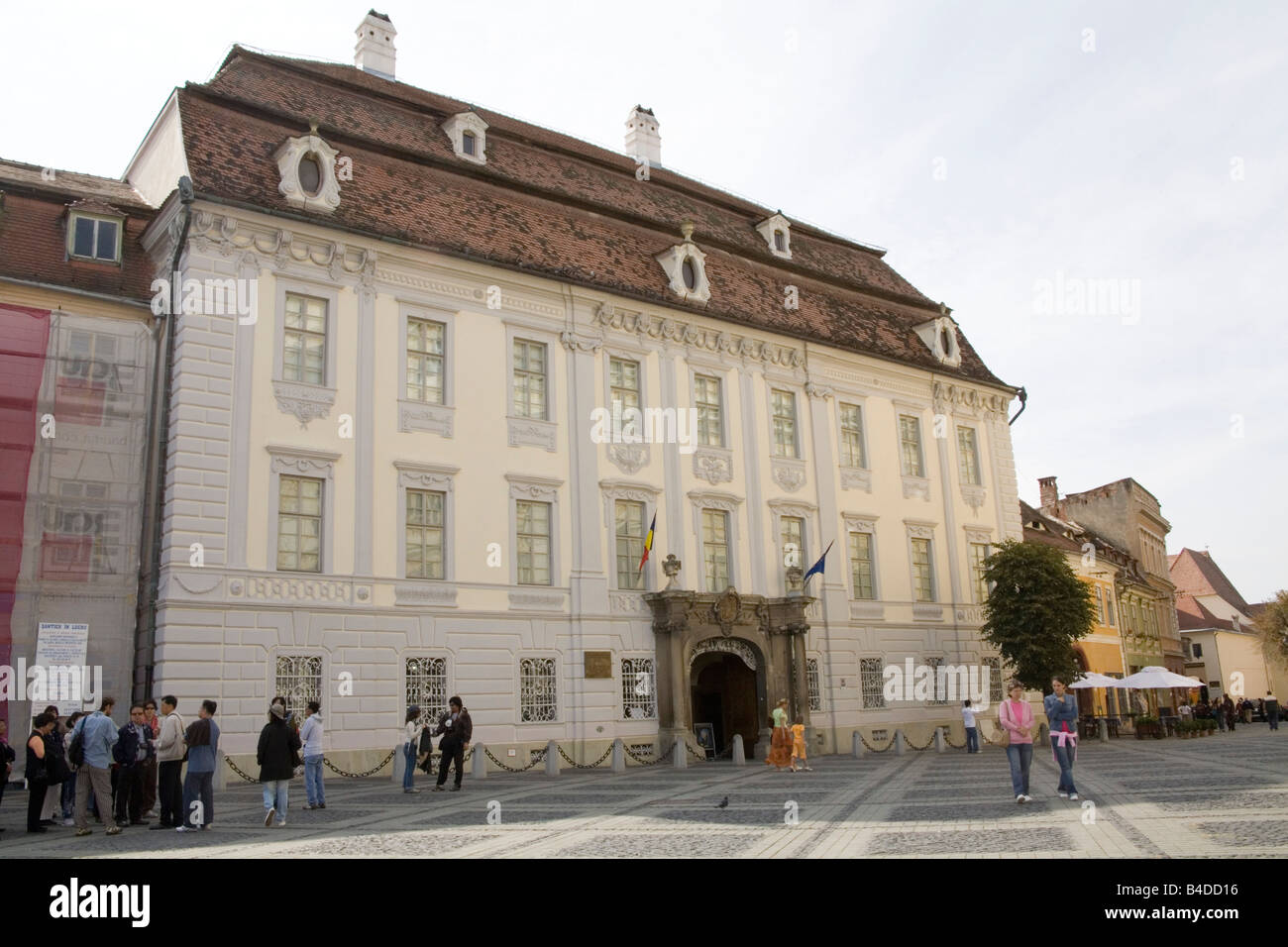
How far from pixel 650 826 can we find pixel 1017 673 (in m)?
21.3

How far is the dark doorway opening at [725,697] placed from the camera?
95.5 ft

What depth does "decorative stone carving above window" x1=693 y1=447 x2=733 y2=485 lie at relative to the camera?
94.7ft

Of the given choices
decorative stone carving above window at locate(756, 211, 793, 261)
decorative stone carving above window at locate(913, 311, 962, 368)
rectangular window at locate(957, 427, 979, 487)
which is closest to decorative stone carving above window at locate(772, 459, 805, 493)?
decorative stone carving above window at locate(756, 211, 793, 261)

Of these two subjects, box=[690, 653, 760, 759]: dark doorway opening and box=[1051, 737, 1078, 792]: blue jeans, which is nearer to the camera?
box=[1051, 737, 1078, 792]: blue jeans

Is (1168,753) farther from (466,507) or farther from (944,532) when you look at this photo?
(466,507)

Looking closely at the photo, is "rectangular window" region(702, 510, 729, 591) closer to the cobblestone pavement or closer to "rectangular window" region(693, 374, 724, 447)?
"rectangular window" region(693, 374, 724, 447)

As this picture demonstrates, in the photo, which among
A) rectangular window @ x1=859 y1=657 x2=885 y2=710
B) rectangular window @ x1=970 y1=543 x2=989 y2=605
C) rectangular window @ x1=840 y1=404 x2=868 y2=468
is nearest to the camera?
rectangular window @ x1=859 y1=657 x2=885 y2=710

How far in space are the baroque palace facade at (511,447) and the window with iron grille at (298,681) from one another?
0.08 metres

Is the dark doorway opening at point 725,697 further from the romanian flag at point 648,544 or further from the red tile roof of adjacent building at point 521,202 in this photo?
the red tile roof of adjacent building at point 521,202

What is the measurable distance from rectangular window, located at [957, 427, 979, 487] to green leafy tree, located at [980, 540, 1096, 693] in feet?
14.3

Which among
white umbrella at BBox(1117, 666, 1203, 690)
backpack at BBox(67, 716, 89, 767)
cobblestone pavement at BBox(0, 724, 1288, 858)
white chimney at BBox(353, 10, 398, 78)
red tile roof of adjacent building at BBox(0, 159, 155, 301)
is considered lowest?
cobblestone pavement at BBox(0, 724, 1288, 858)

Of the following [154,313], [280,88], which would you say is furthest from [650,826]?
[280,88]

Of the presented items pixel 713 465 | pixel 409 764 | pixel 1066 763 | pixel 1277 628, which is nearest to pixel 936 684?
pixel 713 465

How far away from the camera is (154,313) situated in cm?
2328
